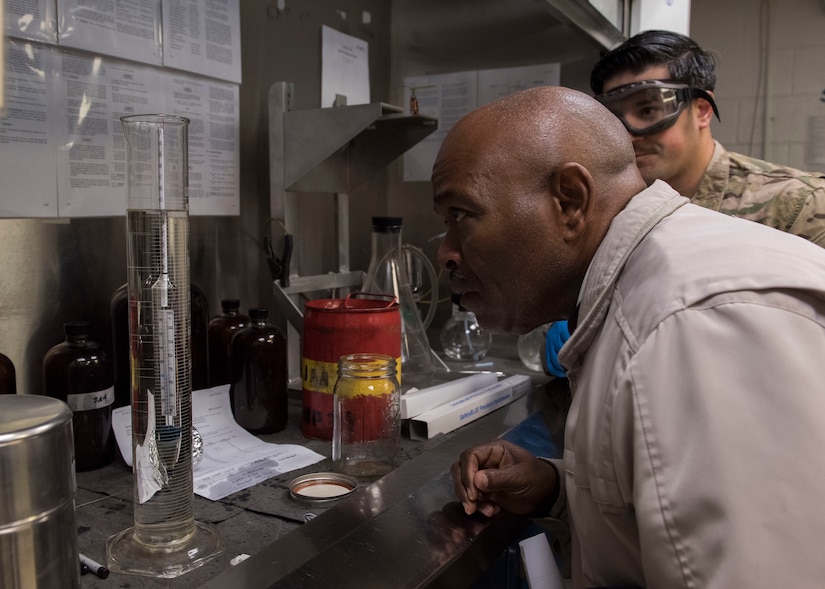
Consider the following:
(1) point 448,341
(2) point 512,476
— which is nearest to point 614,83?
(1) point 448,341

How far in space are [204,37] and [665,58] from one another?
3.39ft

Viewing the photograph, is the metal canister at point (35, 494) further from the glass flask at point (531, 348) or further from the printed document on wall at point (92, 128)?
the glass flask at point (531, 348)

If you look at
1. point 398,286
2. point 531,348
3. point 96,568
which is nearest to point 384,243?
point 398,286

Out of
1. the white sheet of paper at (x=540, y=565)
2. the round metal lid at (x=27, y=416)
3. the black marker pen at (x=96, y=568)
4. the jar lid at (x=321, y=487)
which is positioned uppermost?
the round metal lid at (x=27, y=416)

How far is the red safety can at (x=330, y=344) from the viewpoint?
114cm

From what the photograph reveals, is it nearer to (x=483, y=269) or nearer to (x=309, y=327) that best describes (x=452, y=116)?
(x=309, y=327)

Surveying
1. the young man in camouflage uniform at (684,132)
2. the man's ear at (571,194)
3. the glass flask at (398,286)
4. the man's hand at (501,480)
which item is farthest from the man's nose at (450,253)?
the young man in camouflage uniform at (684,132)

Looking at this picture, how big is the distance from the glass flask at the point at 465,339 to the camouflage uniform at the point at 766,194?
651 millimetres

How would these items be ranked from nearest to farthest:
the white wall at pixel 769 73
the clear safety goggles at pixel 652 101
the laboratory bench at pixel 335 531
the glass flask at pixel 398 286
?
the laboratory bench at pixel 335 531 → the glass flask at pixel 398 286 → the clear safety goggles at pixel 652 101 → the white wall at pixel 769 73

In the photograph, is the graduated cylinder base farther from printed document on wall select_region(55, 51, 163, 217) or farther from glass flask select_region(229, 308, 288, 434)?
printed document on wall select_region(55, 51, 163, 217)

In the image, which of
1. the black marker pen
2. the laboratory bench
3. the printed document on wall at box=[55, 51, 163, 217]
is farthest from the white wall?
the black marker pen

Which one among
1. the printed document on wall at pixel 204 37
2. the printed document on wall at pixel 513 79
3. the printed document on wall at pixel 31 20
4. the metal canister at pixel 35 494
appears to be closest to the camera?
the metal canister at pixel 35 494

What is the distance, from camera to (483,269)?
856 mm

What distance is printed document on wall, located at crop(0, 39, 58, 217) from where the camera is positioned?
108cm
